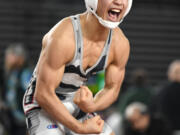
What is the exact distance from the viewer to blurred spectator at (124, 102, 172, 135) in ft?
23.0

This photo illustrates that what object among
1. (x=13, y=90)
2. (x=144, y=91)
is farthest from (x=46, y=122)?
(x=144, y=91)

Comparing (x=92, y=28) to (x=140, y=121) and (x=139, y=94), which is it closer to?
(x=140, y=121)

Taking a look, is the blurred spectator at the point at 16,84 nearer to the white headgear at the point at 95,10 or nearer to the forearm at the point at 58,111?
the forearm at the point at 58,111

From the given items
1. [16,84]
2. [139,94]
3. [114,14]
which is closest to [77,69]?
[114,14]

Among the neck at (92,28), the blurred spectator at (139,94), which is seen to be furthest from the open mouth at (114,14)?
the blurred spectator at (139,94)

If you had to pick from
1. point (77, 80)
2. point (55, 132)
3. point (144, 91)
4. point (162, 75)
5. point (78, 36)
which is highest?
point (78, 36)

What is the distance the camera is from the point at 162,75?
1186cm

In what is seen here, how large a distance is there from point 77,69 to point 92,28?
31 centimetres

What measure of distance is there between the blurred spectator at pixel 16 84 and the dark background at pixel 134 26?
3536mm

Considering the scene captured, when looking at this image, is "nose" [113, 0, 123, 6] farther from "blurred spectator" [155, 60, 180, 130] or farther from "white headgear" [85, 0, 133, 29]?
"blurred spectator" [155, 60, 180, 130]

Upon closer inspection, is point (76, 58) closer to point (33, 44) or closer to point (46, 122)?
point (46, 122)

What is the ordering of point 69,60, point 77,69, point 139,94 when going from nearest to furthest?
1. point 69,60
2. point 77,69
3. point 139,94

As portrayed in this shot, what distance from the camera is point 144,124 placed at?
7078 millimetres

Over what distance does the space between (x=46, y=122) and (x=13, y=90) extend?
3.35m
